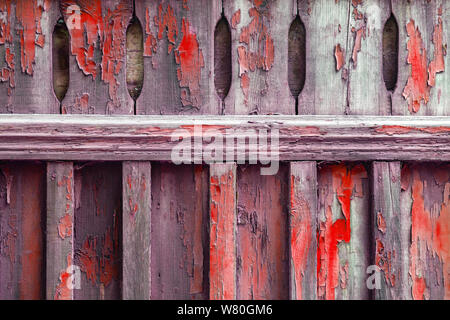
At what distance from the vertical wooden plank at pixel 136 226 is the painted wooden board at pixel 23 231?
0.70 ft

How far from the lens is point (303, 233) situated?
36.7 inches

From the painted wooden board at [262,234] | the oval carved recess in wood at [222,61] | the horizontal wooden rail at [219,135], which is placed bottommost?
the painted wooden board at [262,234]

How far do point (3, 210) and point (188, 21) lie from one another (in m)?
0.67

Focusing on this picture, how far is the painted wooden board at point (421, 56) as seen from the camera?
973 mm

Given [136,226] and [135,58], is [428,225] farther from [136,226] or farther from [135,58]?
[135,58]

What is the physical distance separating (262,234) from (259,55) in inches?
18.0

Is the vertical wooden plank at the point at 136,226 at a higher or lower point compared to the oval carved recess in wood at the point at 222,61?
lower

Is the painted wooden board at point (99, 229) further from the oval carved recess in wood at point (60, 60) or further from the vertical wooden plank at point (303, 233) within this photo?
the vertical wooden plank at point (303, 233)

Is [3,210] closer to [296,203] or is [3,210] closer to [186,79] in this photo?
[186,79]

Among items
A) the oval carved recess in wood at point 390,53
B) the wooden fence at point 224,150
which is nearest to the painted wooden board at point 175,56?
the wooden fence at point 224,150

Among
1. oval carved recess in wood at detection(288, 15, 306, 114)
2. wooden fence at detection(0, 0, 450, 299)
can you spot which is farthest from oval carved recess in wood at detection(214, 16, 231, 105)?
oval carved recess in wood at detection(288, 15, 306, 114)

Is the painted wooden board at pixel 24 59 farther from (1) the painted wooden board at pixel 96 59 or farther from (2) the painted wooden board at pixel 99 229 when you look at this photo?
(2) the painted wooden board at pixel 99 229
